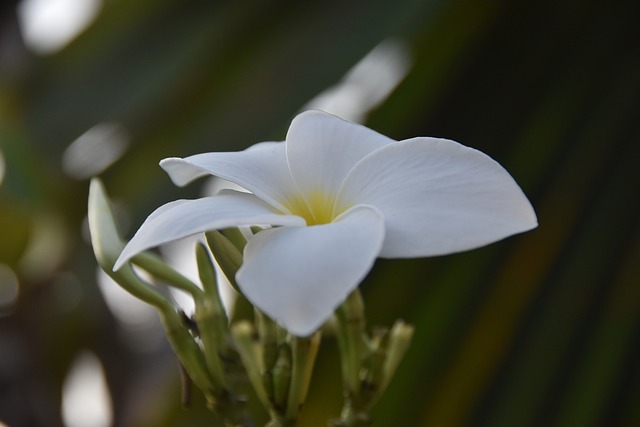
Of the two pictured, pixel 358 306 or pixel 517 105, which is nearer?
pixel 358 306

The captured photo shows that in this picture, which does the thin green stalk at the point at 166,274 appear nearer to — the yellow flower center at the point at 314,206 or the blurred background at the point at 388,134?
the yellow flower center at the point at 314,206

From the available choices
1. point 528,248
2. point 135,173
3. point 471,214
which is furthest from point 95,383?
point 471,214

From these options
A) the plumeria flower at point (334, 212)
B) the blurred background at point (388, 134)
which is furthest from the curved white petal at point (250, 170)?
the blurred background at point (388, 134)

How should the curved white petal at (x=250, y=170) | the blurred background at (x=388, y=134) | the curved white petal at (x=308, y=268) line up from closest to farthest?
1. the curved white petal at (x=308, y=268)
2. the curved white petal at (x=250, y=170)
3. the blurred background at (x=388, y=134)

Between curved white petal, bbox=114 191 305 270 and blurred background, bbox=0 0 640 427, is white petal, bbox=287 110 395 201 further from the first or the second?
blurred background, bbox=0 0 640 427

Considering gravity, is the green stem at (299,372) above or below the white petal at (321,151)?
below

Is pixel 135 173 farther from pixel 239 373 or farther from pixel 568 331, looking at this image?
pixel 239 373

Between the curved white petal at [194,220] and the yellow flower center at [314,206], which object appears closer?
the curved white petal at [194,220]
